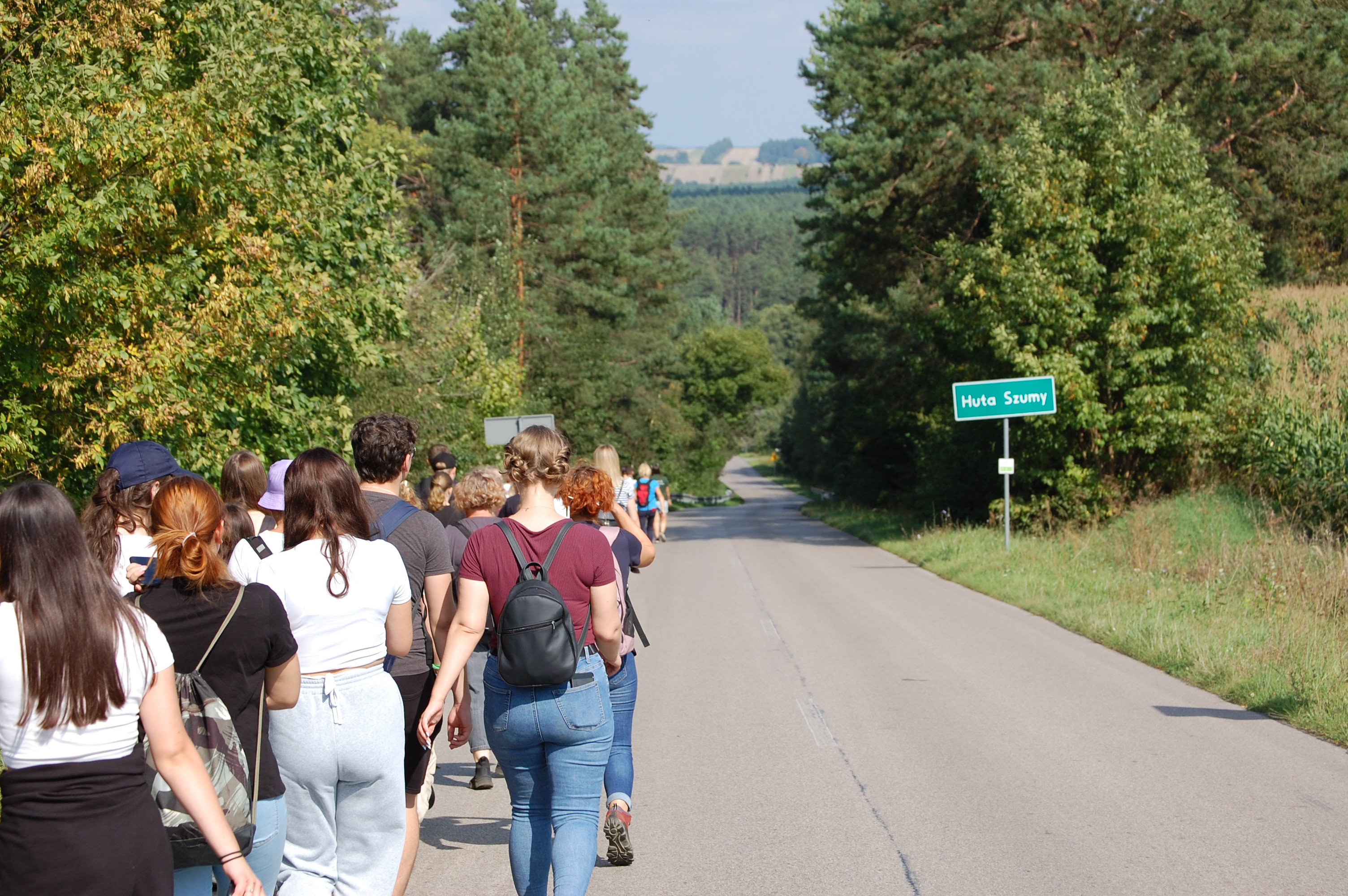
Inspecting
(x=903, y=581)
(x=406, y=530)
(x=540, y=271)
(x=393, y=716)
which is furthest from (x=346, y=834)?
(x=540, y=271)

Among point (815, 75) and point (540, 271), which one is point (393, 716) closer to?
point (540, 271)

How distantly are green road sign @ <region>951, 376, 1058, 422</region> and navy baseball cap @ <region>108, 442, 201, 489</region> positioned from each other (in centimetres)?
1946

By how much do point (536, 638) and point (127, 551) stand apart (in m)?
1.55

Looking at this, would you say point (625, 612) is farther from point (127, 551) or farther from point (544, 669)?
point (127, 551)

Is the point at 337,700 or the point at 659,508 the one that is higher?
the point at 337,700

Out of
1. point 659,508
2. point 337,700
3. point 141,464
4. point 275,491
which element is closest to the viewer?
point 337,700

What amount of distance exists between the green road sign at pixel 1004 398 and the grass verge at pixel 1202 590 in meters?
2.61

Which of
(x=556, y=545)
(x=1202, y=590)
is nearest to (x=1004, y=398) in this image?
(x=1202, y=590)

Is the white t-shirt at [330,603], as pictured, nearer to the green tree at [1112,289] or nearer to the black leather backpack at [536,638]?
the black leather backpack at [536,638]

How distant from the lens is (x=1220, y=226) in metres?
23.7

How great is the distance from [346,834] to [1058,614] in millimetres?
11937

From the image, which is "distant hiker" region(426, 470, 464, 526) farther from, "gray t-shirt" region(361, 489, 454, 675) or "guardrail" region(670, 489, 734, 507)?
"guardrail" region(670, 489, 734, 507)

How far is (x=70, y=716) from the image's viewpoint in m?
2.79

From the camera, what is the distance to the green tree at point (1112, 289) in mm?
23359
